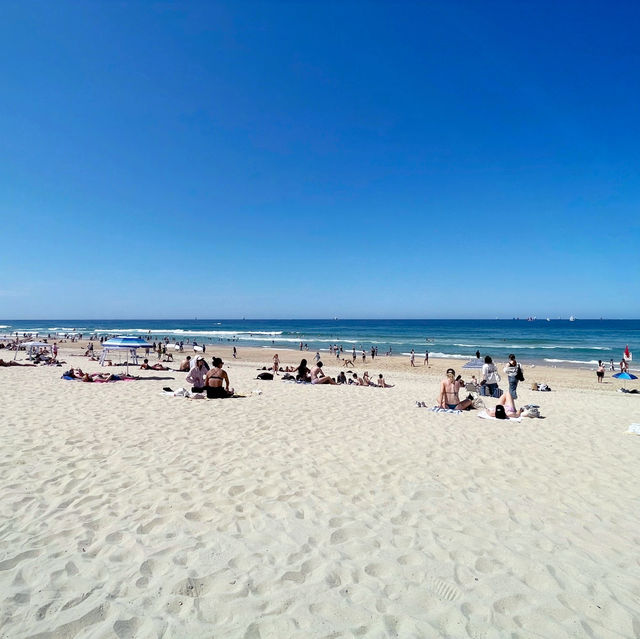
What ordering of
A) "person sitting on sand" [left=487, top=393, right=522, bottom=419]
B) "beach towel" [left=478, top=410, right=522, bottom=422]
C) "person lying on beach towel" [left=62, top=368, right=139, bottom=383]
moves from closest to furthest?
"beach towel" [left=478, top=410, right=522, bottom=422] < "person sitting on sand" [left=487, top=393, right=522, bottom=419] < "person lying on beach towel" [left=62, top=368, right=139, bottom=383]

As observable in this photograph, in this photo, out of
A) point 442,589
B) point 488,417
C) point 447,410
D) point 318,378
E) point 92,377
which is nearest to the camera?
point 442,589

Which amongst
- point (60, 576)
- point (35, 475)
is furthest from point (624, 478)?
point (35, 475)

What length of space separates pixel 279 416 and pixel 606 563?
20.8ft

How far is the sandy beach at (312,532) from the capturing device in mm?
2740

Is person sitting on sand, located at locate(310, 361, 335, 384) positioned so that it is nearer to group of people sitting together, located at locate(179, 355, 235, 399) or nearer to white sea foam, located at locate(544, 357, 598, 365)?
group of people sitting together, located at locate(179, 355, 235, 399)

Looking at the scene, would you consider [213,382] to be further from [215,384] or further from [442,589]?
[442,589]

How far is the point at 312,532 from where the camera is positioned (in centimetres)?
383

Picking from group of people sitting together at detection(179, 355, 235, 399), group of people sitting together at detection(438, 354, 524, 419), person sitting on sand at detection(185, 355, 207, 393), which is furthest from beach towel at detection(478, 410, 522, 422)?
person sitting on sand at detection(185, 355, 207, 393)

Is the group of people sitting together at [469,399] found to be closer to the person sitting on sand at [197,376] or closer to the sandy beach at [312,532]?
the sandy beach at [312,532]

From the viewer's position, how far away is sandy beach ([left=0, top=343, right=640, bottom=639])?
2740mm

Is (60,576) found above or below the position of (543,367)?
above

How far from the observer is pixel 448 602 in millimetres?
2918

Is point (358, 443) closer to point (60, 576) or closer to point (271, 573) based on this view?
point (271, 573)

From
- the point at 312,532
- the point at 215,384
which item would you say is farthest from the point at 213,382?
the point at 312,532
